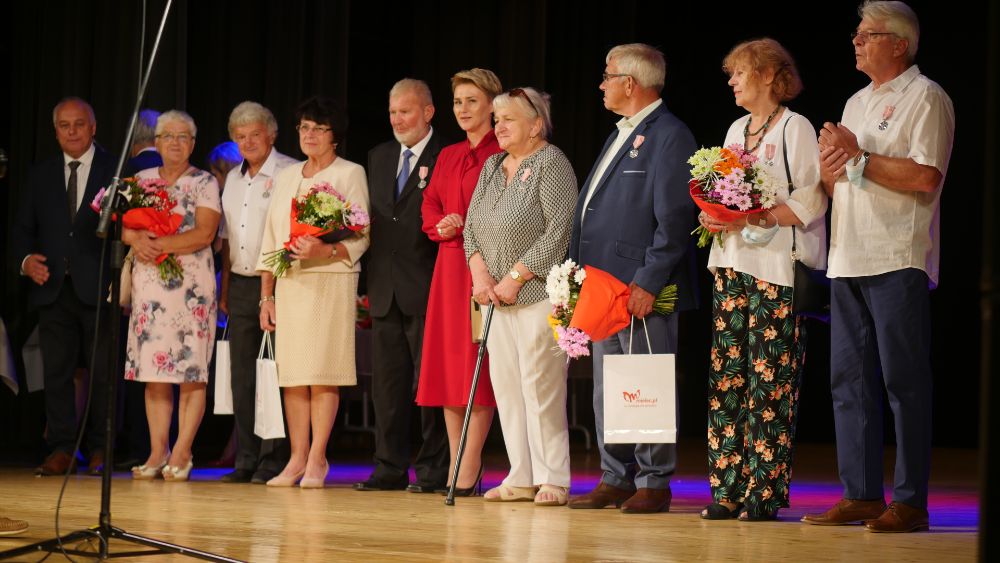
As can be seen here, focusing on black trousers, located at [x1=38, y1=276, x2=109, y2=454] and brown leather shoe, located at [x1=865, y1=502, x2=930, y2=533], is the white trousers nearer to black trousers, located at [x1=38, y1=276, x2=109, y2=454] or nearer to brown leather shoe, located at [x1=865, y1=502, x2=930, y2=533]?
brown leather shoe, located at [x1=865, y1=502, x2=930, y2=533]

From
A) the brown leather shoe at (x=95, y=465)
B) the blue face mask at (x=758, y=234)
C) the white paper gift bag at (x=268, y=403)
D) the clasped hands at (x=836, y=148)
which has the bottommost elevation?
the brown leather shoe at (x=95, y=465)

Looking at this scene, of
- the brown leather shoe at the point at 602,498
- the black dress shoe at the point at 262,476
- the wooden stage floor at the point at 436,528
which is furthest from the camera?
the black dress shoe at the point at 262,476

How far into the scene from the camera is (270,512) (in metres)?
4.46

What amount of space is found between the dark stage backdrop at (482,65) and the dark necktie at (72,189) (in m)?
1.00

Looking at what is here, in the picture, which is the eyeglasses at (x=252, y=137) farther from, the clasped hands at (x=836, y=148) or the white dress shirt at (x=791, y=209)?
the clasped hands at (x=836, y=148)

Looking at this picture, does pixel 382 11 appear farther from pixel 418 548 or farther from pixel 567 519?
pixel 418 548

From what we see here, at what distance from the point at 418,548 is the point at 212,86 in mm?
5003

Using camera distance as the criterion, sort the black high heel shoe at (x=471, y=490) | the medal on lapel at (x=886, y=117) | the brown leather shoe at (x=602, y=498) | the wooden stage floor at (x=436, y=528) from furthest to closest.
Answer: the black high heel shoe at (x=471, y=490) → the brown leather shoe at (x=602, y=498) → the medal on lapel at (x=886, y=117) → the wooden stage floor at (x=436, y=528)

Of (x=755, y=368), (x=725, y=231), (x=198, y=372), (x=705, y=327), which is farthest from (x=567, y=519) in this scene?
(x=705, y=327)

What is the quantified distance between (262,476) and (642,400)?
2.16 m

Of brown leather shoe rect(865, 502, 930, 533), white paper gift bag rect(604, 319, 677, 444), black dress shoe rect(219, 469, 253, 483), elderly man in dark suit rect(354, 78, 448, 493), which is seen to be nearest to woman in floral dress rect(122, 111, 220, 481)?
black dress shoe rect(219, 469, 253, 483)

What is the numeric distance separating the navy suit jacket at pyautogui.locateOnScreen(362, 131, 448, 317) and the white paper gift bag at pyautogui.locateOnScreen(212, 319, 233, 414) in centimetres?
86

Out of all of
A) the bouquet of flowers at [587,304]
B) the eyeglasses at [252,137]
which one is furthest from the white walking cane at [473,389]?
the eyeglasses at [252,137]

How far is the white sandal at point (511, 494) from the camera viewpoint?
4.98 metres
